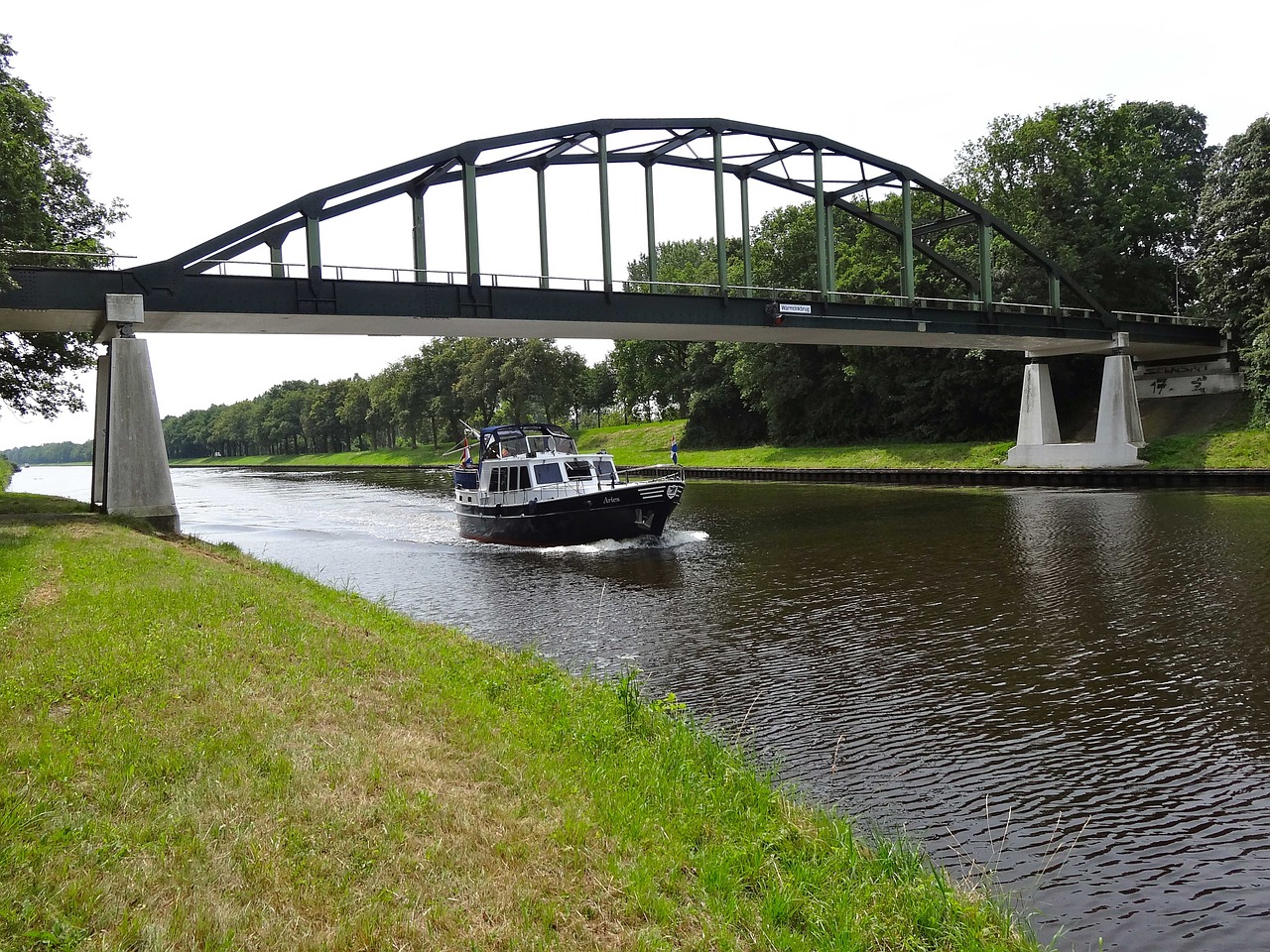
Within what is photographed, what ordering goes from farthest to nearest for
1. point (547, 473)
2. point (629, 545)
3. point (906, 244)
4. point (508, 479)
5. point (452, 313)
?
point (906, 244) → point (508, 479) → point (452, 313) → point (547, 473) → point (629, 545)

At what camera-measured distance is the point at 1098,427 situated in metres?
47.4

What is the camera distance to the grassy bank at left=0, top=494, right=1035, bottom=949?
4641 mm

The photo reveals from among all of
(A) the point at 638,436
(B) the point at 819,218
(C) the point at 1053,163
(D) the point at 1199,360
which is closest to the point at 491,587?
(B) the point at 819,218

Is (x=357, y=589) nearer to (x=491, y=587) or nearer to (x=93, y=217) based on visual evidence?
(x=491, y=587)

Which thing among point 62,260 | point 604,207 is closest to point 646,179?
point 604,207

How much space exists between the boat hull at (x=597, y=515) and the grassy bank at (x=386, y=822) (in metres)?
18.4

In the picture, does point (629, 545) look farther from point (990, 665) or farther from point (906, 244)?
point (906, 244)

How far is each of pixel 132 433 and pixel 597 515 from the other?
14064 mm

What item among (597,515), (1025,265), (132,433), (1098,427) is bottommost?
(597,515)

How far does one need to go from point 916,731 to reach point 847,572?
38.1 feet

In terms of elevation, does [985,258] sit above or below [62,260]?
above

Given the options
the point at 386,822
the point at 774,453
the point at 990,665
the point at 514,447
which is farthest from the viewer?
the point at 774,453

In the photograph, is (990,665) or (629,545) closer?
(990,665)

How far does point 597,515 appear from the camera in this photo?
28828 millimetres
